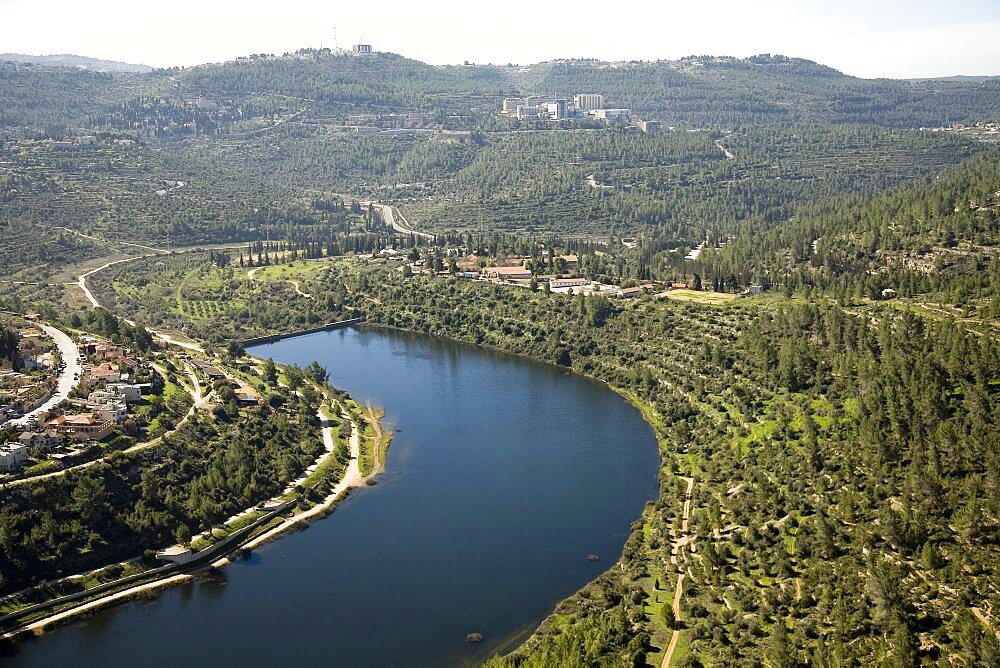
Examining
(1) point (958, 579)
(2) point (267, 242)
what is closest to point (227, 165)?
(2) point (267, 242)

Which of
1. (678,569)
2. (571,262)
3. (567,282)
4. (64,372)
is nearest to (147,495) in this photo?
(64,372)

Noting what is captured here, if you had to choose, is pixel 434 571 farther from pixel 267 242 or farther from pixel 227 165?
pixel 227 165

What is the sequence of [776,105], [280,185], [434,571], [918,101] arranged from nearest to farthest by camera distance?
[434,571], [280,185], [776,105], [918,101]

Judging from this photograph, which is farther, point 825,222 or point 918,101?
point 918,101

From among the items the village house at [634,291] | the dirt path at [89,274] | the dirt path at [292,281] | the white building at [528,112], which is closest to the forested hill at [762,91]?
the white building at [528,112]

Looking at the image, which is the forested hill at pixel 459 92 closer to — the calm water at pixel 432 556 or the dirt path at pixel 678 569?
the calm water at pixel 432 556
